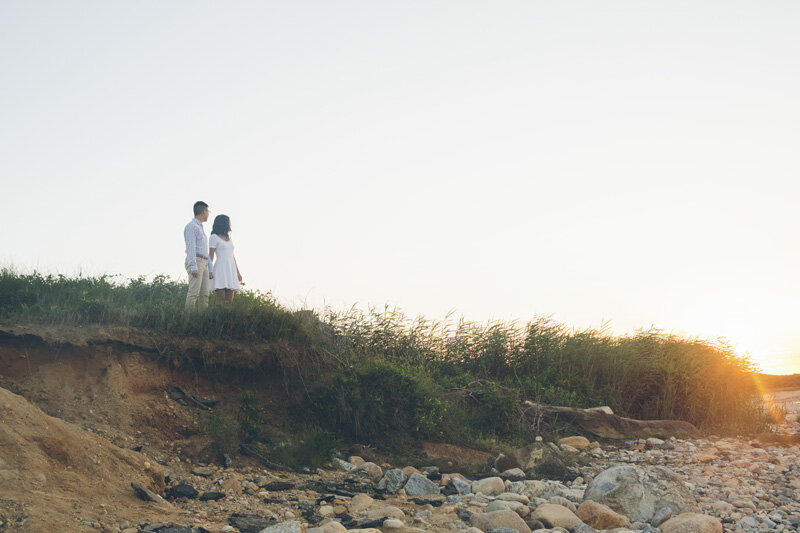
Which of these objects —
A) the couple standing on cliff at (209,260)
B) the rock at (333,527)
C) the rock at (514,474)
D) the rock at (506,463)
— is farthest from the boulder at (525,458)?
the couple standing on cliff at (209,260)

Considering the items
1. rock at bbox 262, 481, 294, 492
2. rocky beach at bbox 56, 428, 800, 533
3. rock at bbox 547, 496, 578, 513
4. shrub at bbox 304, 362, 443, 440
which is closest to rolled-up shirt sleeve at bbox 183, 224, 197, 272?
shrub at bbox 304, 362, 443, 440

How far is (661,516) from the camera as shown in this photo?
5.96m

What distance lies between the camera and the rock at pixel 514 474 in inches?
309

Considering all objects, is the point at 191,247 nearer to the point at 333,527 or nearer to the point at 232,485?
the point at 232,485

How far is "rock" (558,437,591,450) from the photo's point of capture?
1021 cm

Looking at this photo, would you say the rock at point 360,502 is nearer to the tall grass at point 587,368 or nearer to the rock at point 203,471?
the rock at point 203,471

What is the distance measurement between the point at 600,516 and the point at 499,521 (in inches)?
41.8

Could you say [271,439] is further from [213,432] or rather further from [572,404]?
[572,404]

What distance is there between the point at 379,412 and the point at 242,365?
222 cm

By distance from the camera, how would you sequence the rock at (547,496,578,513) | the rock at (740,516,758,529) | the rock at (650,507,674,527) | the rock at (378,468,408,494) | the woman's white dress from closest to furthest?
the rock at (650,507,674,527), the rock at (740,516,758,529), the rock at (547,496,578,513), the rock at (378,468,408,494), the woman's white dress

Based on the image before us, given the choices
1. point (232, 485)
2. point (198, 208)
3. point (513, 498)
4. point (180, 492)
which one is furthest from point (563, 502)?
point (198, 208)

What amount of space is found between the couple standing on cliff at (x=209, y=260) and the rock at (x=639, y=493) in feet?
22.5

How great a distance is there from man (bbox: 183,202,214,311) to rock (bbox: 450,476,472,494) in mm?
5507

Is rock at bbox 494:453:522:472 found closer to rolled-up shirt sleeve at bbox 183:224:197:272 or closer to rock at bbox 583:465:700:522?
rock at bbox 583:465:700:522
